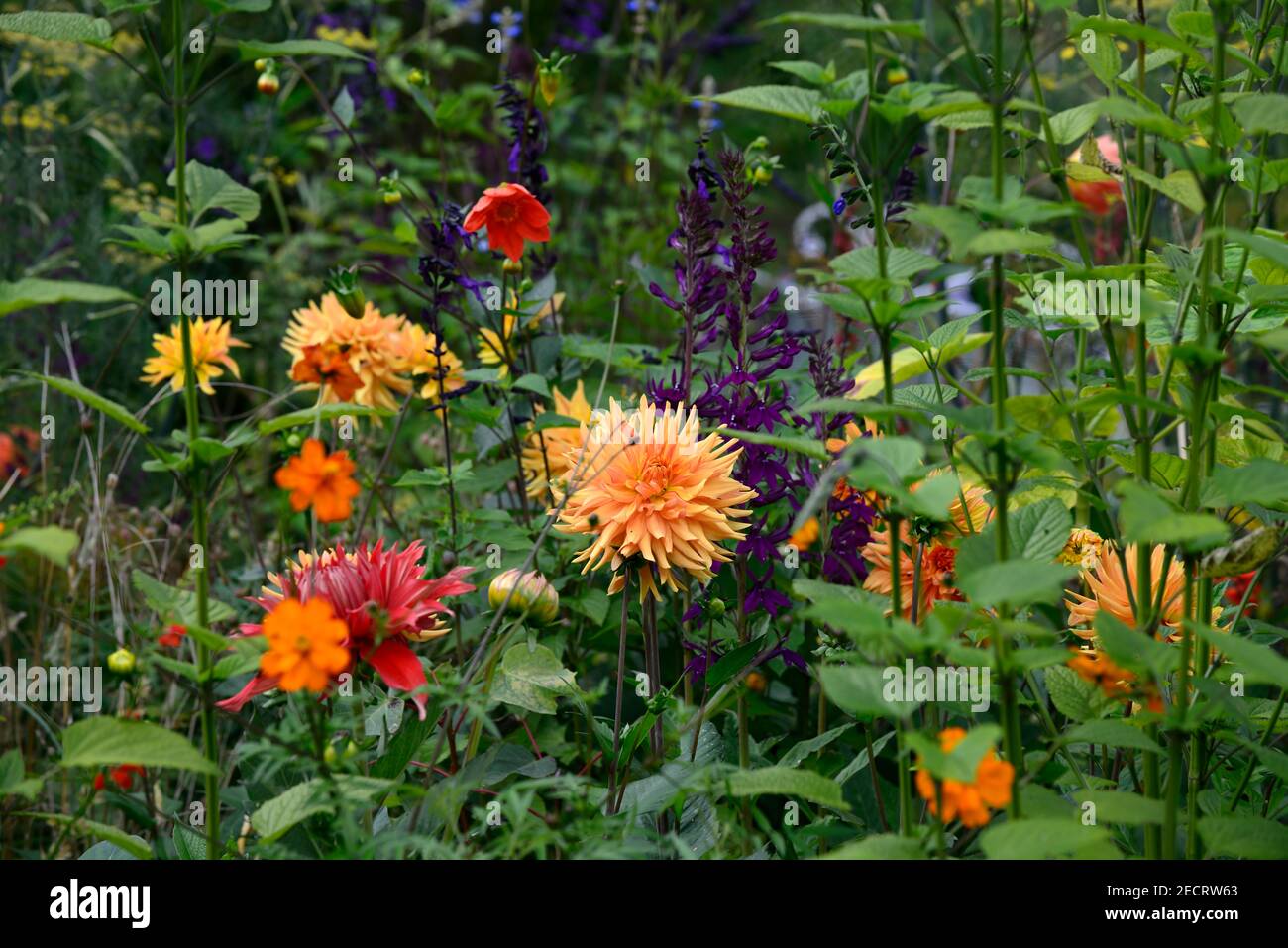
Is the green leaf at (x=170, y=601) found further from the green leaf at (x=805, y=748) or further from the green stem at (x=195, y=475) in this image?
the green leaf at (x=805, y=748)

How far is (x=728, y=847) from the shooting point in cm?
117

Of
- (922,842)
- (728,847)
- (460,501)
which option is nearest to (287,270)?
(460,501)

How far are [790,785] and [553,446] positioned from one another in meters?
0.80

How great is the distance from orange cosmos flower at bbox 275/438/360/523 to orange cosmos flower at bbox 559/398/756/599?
0.31 m

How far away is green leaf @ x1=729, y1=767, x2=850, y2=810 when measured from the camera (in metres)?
0.90

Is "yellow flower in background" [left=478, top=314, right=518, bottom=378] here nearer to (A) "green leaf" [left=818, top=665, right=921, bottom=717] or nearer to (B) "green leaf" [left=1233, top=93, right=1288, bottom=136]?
(A) "green leaf" [left=818, top=665, right=921, bottom=717]

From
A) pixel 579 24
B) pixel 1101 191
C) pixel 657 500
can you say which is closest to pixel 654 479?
pixel 657 500

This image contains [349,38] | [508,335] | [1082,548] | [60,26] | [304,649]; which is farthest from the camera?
[349,38]

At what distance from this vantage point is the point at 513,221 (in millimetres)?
1456

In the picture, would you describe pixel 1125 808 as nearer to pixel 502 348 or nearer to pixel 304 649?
pixel 304 649

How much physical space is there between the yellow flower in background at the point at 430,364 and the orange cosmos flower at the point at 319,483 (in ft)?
2.20

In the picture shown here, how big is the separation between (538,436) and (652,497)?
1.54 ft

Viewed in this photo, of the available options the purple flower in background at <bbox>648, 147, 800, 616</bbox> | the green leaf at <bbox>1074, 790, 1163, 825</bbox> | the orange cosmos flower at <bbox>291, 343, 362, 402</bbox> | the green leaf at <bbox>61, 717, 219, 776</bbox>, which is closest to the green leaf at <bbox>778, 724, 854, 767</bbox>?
the purple flower in background at <bbox>648, 147, 800, 616</bbox>

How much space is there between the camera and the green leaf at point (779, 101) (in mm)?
923
